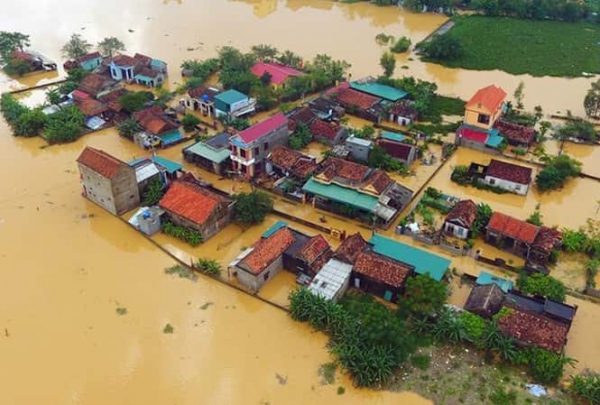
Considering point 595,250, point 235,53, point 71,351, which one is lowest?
point 71,351

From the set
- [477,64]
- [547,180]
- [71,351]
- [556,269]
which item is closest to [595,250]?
[556,269]

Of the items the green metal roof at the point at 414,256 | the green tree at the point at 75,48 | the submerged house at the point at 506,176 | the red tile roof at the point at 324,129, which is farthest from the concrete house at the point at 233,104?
the green tree at the point at 75,48

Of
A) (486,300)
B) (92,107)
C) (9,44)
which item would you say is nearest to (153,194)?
(92,107)

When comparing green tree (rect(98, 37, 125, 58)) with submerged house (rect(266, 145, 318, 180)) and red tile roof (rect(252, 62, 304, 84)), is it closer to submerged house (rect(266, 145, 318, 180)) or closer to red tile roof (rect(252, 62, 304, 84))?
red tile roof (rect(252, 62, 304, 84))

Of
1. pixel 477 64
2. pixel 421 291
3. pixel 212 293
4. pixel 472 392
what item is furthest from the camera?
pixel 477 64

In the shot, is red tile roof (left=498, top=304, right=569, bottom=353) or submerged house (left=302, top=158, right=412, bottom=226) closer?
red tile roof (left=498, top=304, right=569, bottom=353)

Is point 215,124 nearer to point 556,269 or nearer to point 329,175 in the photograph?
point 329,175

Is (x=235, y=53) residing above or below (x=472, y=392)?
above

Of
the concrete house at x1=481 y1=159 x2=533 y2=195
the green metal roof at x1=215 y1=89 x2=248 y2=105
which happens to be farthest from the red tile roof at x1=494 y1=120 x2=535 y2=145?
the green metal roof at x1=215 y1=89 x2=248 y2=105
